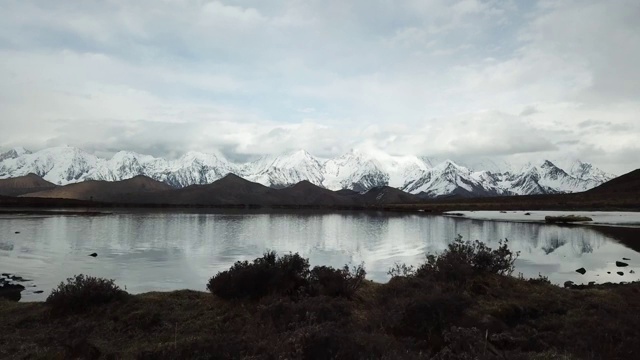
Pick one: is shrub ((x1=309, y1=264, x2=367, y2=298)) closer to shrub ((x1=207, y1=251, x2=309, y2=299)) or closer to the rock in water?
shrub ((x1=207, y1=251, x2=309, y2=299))

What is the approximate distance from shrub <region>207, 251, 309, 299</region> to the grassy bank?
0.11ft

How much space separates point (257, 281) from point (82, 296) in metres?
5.01

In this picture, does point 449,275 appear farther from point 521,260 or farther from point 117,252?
point 117,252

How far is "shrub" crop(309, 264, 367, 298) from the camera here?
14.0m

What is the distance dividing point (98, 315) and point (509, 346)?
1061 centimetres

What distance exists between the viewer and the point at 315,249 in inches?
1603

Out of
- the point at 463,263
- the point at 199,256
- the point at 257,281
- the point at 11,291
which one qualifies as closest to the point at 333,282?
the point at 257,281

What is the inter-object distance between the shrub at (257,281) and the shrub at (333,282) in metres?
0.41

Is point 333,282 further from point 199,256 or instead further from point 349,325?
point 199,256

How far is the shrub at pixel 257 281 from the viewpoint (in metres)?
13.7

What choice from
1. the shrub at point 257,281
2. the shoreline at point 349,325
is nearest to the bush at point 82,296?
the shoreline at point 349,325

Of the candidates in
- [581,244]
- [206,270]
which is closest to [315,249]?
[206,270]

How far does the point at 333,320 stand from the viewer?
10688 mm

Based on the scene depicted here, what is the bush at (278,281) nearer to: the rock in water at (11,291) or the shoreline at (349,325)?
the shoreline at (349,325)
